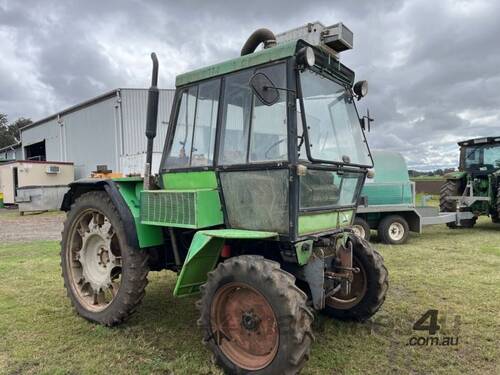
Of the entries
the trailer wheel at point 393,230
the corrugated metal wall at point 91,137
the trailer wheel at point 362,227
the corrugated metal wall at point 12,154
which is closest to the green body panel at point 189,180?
the trailer wheel at point 362,227

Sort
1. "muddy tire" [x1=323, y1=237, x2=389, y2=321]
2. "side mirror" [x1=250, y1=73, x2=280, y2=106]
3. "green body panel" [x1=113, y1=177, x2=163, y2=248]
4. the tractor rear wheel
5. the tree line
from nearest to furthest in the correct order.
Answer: "side mirror" [x1=250, y1=73, x2=280, y2=106] < "green body panel" [x1=113, y1=177, x2=163, y2=248] < "muddy tire" [x1=323, y1=237, x2=389, y2=321] < the tractor rear wheel < the tree line

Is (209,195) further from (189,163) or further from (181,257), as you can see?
(181,257)

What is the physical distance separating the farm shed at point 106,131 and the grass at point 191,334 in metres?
11.5

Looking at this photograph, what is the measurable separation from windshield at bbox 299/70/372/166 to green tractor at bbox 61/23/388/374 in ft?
0.06

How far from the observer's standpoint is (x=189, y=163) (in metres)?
3.78

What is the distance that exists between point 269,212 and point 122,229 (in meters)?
1.57

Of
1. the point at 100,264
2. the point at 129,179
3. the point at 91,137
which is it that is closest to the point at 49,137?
the point at 91,137

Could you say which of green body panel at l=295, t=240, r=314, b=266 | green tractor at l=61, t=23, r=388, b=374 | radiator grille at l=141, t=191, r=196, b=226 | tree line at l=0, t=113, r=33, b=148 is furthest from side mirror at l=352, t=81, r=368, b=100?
tree line at l=0, t=113, r=33, b=148

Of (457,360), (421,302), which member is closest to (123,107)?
(421,302)

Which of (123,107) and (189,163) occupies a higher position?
(123,107)

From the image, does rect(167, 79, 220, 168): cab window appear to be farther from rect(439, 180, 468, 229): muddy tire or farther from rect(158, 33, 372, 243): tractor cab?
rect(439, 180, 468, 229): muddy tire

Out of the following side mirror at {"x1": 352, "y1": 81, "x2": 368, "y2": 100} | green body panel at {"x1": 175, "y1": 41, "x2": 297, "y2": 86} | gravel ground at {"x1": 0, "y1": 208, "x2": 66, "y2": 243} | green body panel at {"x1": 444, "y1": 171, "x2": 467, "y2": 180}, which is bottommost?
gravel ground at {"x1": 0, "y1": 208, "x2": 66, "y2": 243}

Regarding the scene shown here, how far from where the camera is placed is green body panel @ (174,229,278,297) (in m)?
3.12

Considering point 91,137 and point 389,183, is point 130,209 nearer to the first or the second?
point 389,183
